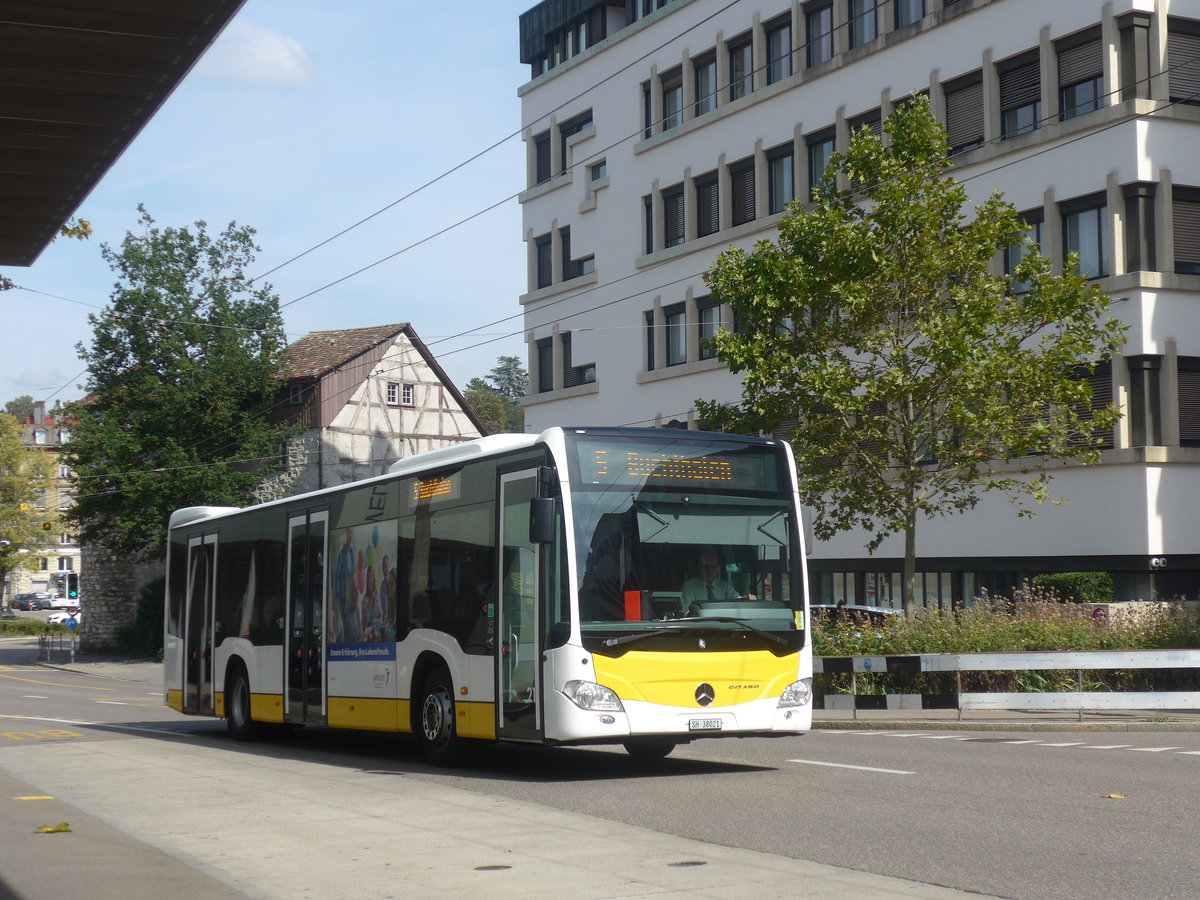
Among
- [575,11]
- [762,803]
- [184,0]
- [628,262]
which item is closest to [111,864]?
[762,803]

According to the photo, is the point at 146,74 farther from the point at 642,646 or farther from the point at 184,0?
the point at 642,646

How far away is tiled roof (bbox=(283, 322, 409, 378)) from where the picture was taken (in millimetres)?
58219

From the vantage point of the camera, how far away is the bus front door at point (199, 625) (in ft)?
72.0

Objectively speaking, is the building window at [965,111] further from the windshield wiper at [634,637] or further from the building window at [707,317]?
the windshield wiper at [634,637]

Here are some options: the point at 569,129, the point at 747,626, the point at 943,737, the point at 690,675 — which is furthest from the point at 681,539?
the point at 569,129

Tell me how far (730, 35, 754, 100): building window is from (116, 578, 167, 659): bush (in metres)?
27.6

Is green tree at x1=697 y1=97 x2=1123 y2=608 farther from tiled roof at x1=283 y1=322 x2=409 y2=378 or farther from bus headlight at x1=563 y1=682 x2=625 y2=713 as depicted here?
tiled roof at x1=283 y1=322 x2=409 y2=378

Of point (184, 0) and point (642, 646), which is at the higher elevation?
point (184, 0)

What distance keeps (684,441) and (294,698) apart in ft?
21.9

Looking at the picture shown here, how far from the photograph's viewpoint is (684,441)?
575 inches

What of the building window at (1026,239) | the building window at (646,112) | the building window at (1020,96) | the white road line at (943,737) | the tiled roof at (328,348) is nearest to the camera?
the white road line at (943,737)

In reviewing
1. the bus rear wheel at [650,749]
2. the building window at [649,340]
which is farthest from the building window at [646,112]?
the bus rear wheel at [650,749]

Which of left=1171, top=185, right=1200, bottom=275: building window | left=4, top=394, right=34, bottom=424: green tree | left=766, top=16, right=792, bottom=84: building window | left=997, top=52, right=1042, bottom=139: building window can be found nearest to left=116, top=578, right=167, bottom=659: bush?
left=766, top=16, right=792, bottom=84: building window

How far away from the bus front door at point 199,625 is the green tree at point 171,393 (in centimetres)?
3034
